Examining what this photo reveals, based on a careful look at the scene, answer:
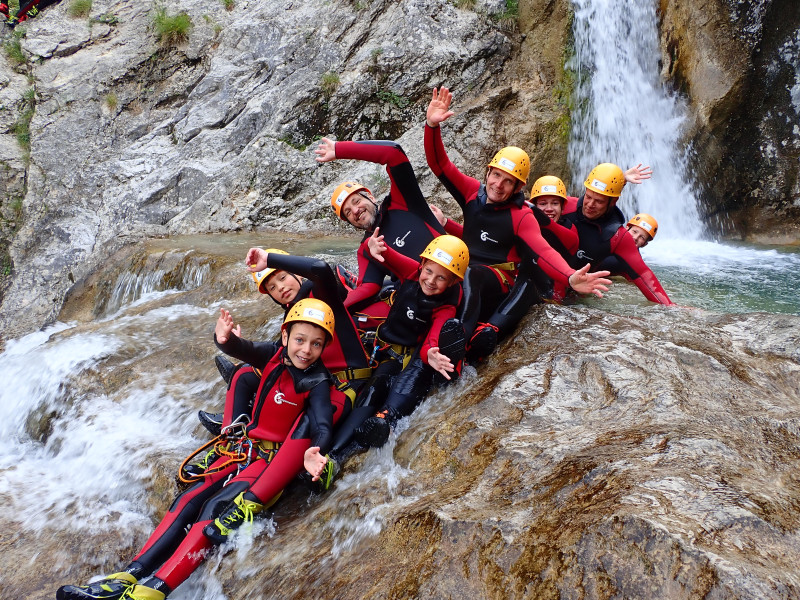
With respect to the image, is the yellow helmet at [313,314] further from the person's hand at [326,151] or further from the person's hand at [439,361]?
the person's hand at [326,151]

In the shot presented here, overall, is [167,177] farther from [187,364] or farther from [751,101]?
[751,101]

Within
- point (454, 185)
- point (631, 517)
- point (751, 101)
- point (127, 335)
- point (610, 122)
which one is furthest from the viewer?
point (610, 122)

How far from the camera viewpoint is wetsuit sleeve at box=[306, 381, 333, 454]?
3.12 meters

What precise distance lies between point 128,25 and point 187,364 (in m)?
10.5

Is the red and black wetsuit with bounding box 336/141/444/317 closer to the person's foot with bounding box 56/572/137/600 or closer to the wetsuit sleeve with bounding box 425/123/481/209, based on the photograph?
the wetsuit sleeve with bounding box 425/123/481/209

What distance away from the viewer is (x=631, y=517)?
1.88 m

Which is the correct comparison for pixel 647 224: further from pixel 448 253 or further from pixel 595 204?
pixel 448 253

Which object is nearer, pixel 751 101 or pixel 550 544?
pixel 550 544

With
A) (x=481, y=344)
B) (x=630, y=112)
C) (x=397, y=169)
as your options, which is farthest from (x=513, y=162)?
(x=630, y=112)

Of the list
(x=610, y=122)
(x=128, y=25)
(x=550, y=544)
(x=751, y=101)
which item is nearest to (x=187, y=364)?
(x=550, y=544)

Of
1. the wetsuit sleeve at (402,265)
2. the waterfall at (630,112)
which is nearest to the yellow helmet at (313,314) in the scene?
the wetsuit sleeve at (402,265)

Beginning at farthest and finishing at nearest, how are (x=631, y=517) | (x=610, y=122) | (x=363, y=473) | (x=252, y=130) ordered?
1. (x=252, y=130)
2. (x=610, y=122)
3. (x=363, y=473)
4. (x=631, y=517)

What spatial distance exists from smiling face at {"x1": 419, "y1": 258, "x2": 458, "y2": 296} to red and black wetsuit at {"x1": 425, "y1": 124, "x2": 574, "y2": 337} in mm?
324

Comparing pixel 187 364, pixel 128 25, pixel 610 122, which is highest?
pixel 128 25
